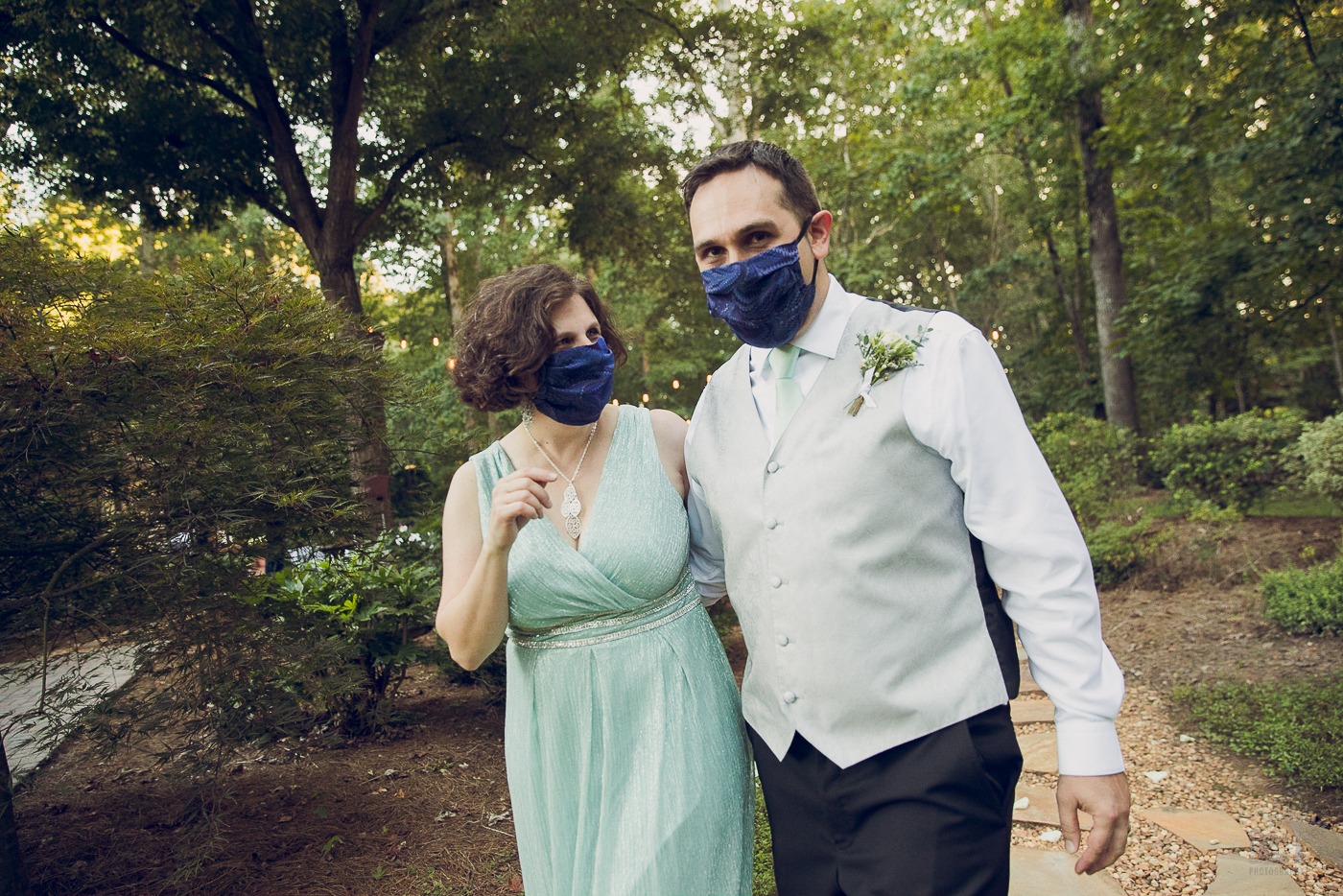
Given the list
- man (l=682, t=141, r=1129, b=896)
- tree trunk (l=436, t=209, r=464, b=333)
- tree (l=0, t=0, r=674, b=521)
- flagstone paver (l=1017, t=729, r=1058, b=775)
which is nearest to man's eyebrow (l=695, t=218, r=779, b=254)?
man (l=682, t=141, r=1129, b=896)

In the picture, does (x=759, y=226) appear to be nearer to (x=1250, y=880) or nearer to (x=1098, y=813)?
(x=1098, y=813)

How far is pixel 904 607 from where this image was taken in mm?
1738

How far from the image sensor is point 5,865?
10.4 feet

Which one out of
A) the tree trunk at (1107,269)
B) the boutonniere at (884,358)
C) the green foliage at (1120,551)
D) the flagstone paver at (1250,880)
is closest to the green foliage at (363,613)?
the boutonniere at (884,358)

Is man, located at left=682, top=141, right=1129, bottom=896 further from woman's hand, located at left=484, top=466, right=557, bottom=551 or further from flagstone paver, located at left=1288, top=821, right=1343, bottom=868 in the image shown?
flagstone paver, located at left=1288, top=821, right=1343, bottom=868

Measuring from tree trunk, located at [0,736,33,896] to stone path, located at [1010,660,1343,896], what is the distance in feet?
11.8

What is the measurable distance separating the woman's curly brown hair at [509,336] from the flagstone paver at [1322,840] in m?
3.40

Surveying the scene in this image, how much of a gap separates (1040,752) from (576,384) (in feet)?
11.8

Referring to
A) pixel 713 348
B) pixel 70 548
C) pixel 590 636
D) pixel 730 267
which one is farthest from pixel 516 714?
pixel 713 348

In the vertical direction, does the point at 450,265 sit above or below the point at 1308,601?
above

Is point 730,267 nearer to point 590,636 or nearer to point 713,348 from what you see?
point 590,636

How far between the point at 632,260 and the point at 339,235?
13.0ft

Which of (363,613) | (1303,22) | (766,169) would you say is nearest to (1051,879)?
(766,169)

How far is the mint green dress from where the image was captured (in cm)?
203
